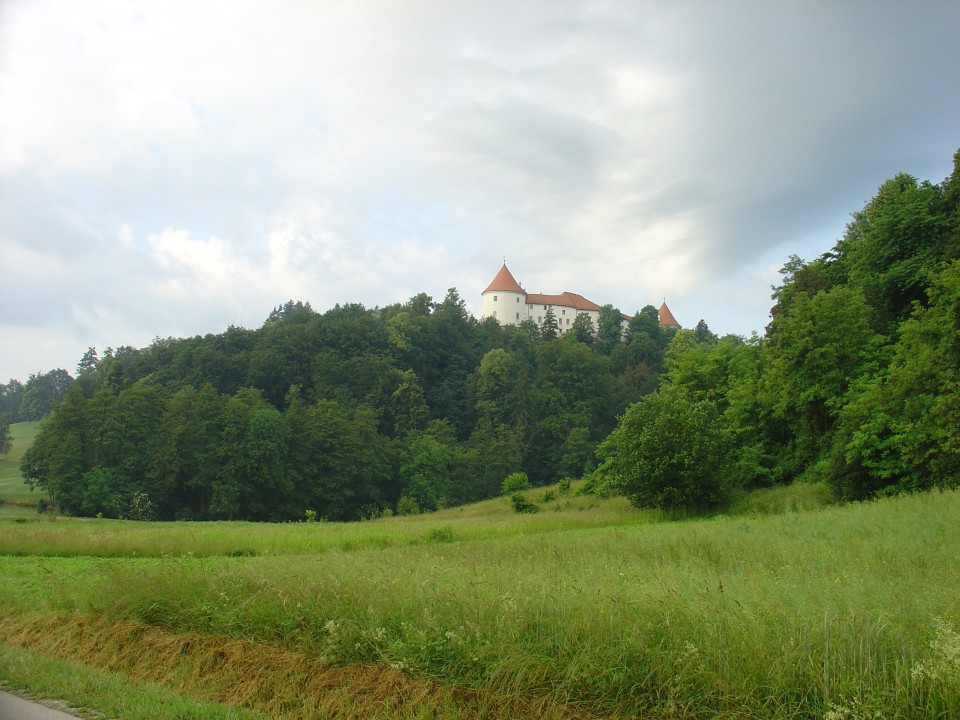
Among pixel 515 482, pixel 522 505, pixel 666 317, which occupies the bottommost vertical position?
pixel 522 505

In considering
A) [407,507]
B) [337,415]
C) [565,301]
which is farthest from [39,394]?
[565,301]

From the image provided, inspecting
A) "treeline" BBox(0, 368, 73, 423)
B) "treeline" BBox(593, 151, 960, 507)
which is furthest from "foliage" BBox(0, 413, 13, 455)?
"treeline" BBox(593, 151, 960, 507)

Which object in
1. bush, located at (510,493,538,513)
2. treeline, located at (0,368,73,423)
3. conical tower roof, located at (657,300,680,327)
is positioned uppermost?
conical tower roof, located at (657,300,680,327)

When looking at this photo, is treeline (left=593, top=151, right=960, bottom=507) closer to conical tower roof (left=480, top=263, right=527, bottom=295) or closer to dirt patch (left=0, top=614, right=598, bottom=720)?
dirt patch (left=0, top=614, right=598, bottom=720)

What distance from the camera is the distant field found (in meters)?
65.7

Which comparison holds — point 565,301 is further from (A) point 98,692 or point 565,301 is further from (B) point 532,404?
(A) point 98,692

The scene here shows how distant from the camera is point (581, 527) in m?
30.2

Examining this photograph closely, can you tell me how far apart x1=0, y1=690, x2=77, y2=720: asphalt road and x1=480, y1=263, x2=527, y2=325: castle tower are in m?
143

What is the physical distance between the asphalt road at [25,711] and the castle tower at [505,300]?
469 feet

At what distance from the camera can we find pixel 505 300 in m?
152

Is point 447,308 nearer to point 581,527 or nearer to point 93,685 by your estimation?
point 581,527

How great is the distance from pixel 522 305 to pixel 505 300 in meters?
4.50

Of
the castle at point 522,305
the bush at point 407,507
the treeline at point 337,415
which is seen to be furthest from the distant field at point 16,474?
the castle at point 522,305

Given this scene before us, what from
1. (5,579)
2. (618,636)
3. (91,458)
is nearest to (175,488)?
(91,458)
